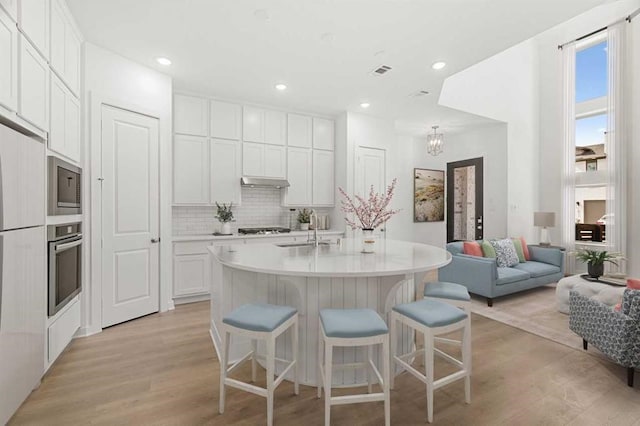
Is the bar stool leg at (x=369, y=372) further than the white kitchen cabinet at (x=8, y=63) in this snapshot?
Yes

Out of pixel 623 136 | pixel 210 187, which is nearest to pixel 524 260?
pixel 623 136

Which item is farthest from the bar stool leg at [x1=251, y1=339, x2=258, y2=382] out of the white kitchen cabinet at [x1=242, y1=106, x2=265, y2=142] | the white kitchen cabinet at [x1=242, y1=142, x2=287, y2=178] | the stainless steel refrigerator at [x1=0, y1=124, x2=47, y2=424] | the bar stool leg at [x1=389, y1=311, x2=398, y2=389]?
the white kitchen cabinet at [x1=242, y1=106, x2=265, y2=142]

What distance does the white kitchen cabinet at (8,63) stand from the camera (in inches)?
67.4

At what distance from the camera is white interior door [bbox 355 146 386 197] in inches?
211

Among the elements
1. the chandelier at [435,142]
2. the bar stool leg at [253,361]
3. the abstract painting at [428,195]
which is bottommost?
the bar stool leg at [253,361]

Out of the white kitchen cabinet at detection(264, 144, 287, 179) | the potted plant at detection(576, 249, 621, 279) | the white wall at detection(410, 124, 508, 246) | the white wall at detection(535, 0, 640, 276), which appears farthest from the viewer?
the white wall at detection(410, 124, 508, 246)

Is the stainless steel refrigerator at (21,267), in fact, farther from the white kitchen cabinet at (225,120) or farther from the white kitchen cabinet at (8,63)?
the white kitchen cabinet at (225,120)

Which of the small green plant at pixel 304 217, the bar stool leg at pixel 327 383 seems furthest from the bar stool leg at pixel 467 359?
the small green plant at pixel 304 217

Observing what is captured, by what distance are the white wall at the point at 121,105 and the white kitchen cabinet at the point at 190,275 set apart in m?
0.20

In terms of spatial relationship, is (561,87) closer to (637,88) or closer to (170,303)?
(637,88)

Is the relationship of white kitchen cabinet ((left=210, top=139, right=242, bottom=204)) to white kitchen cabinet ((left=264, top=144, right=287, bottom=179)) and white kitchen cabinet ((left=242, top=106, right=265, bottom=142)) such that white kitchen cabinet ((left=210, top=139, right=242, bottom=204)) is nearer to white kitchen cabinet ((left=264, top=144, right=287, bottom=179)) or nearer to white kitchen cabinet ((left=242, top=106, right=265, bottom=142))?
white kitchen cabinet ((left=242, top=106, right=265, bottom=142))

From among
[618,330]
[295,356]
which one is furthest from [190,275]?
[618,330]

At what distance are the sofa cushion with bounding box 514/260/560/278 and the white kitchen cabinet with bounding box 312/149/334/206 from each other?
10.6 ft

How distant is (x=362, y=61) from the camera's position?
351 cm
